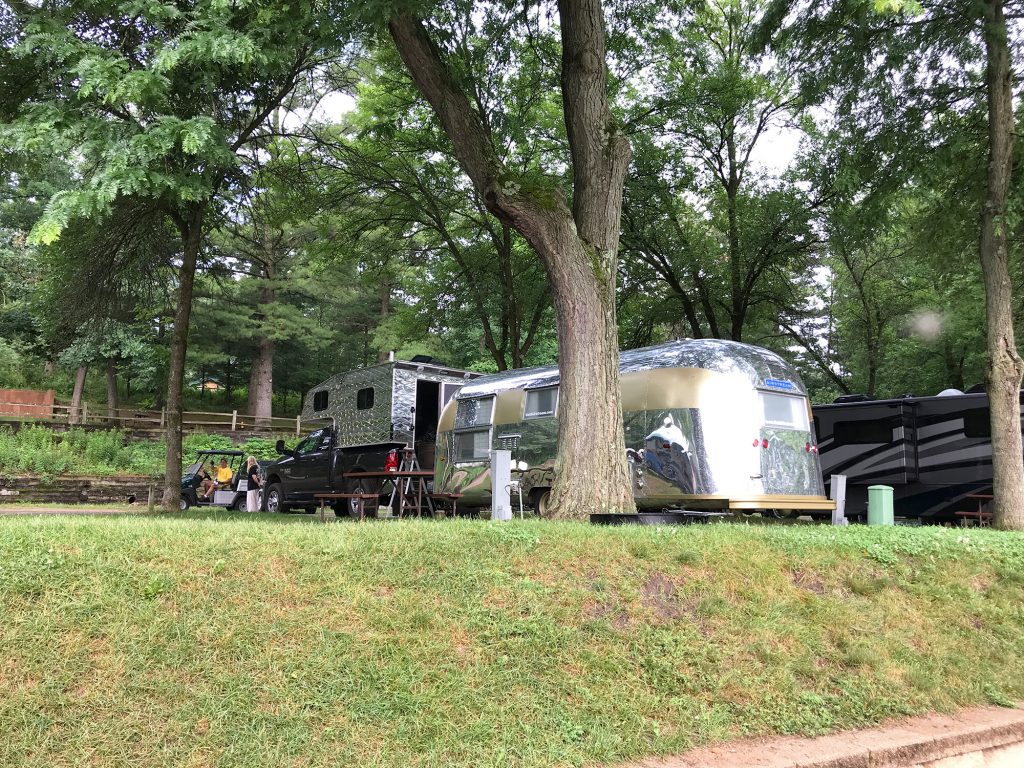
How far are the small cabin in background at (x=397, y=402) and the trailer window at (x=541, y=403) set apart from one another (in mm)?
2912

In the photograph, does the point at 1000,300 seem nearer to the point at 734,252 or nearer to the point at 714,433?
the point at 714,433

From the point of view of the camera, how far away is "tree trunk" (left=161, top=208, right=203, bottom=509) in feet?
40.8

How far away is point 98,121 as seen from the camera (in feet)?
26.2

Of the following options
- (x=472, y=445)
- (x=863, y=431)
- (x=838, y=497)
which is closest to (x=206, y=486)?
(x=472, y=445)

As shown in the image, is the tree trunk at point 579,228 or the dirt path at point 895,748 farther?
the tree trunk at point 579,228

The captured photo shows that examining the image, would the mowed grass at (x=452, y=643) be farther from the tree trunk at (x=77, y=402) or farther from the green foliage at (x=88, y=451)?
the tree trunk at (x=77, y=402)

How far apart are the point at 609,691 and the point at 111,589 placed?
9.91ft

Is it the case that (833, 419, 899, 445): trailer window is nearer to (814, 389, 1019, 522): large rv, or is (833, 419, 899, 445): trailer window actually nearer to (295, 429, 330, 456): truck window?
(814, 389, 1019, 522): large rv

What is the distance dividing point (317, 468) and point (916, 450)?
13.0 metres

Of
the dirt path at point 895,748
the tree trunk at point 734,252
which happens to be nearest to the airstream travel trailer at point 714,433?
the dirt path at point 895,748

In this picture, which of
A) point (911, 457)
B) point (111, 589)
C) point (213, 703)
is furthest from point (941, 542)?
point (911, 457)

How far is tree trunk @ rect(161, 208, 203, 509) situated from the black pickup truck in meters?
3.66

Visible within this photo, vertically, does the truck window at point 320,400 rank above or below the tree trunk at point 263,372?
below

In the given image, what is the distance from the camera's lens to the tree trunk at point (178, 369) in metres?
12.4
